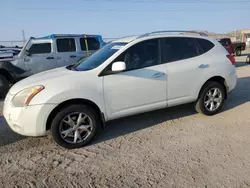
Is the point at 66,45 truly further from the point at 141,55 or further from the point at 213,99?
the point at 213,99

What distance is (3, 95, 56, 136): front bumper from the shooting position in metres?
3.42

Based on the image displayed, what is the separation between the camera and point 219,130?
165 inches

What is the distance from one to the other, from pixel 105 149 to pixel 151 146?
0.73 metres

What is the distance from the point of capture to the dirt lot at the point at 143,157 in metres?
2.85

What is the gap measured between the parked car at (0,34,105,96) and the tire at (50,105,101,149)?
5.10 m

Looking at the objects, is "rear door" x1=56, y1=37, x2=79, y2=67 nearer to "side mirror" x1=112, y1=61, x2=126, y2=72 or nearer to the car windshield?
the car windshield

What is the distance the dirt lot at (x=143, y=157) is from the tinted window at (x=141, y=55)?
123 centimetres

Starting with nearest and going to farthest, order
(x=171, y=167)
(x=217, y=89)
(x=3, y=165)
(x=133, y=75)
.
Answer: (x=171, y=167), (x=3, y=165), (x=133, y=75), (x=217, y=89)

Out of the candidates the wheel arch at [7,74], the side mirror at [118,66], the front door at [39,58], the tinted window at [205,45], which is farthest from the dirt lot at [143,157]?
the front door at [39,58]

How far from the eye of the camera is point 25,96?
3.50m

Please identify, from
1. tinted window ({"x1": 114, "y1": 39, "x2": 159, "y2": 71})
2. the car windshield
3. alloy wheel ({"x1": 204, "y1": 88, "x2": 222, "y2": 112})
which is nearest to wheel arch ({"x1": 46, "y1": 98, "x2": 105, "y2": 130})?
the car windshield

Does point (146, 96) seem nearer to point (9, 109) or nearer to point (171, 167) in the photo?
point (171, 167)

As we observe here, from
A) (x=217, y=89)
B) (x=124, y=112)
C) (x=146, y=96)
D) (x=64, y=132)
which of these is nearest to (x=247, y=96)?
(x=217, y=89)

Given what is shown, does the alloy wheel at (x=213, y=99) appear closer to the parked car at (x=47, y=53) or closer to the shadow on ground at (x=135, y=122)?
the shadow on ground at (x=135, y=122)
